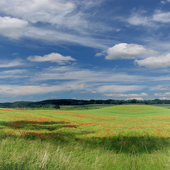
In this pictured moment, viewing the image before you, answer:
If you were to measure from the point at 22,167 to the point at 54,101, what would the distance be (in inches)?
4695

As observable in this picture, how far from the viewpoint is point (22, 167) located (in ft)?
16.2

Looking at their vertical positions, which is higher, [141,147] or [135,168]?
[135,168]

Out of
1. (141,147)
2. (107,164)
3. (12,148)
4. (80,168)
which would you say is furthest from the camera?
(141,147)

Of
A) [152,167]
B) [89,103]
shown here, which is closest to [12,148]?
[152,167]

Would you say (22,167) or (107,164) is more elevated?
(22,167)

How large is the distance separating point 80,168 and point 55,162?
879 mm

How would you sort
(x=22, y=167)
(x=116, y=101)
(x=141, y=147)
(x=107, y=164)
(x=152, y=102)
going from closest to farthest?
(x=22, y=167) < (x=107, y=164) < (x=141, y=147) < (x=152, y=102) < (x=116, y=101)

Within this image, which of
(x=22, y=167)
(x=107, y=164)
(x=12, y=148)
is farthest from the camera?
(x=12, y=148)

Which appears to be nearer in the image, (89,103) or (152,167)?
(152,167)

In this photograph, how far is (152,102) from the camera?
9244 cm

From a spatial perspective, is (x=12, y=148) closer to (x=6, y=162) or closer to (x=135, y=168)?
(x=6, y=162)

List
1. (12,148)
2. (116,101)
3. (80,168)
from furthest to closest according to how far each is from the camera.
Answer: (116,101)
(12,148)
(80,168)

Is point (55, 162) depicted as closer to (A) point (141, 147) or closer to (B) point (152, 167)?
(B) point (152, 167)

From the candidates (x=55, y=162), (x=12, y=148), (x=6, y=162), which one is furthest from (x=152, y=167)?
(x=12, y=148)
